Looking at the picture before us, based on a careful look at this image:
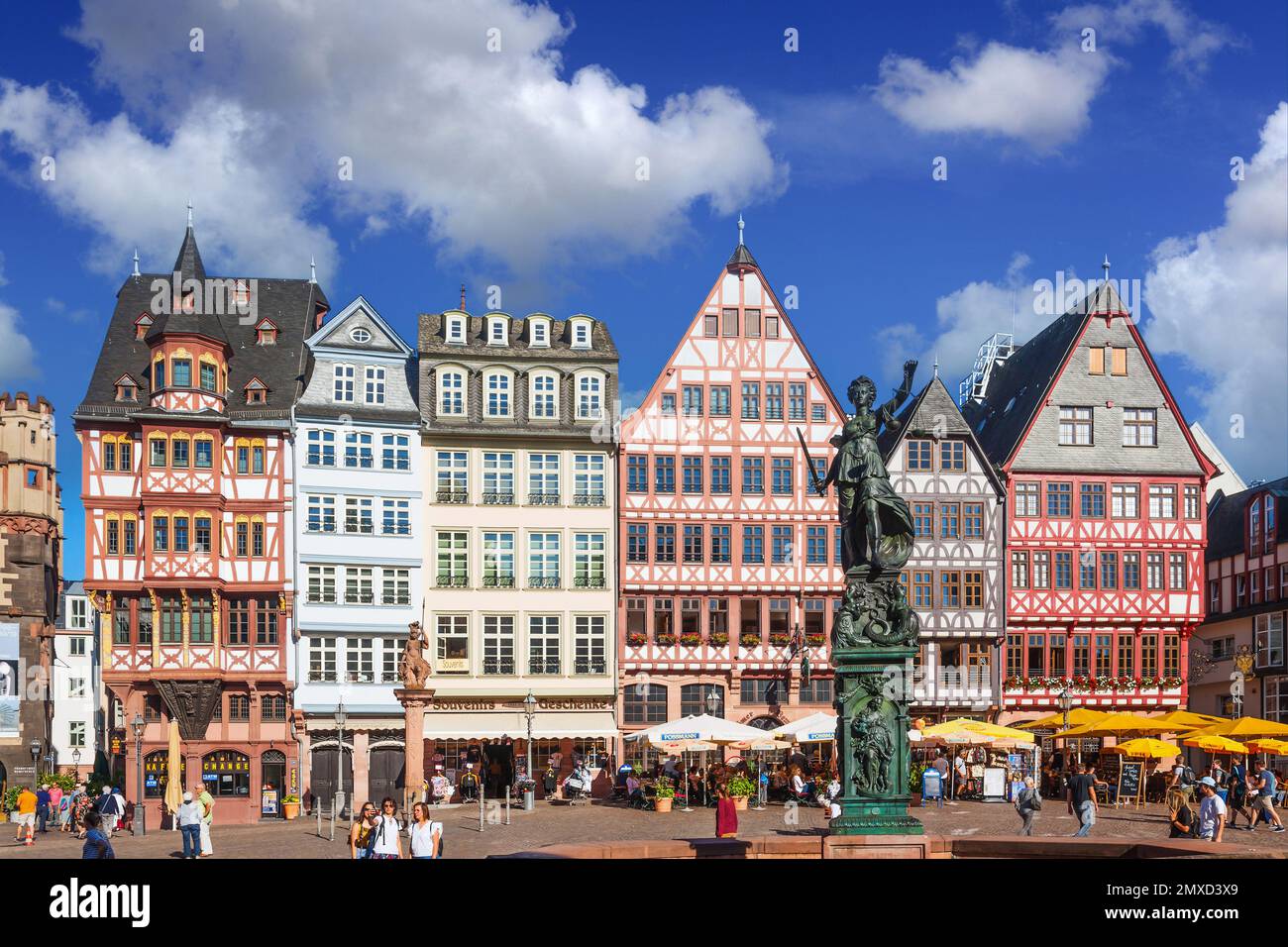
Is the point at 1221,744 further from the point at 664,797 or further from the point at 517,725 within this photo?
the point at 517,725

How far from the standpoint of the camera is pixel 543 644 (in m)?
47.8

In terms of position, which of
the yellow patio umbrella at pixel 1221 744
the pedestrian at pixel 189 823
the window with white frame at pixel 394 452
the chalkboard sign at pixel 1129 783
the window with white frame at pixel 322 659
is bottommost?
the chalkboard sign at pixel 1129 783

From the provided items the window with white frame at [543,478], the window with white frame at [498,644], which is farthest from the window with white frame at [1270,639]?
the window with white frame at [498,644]

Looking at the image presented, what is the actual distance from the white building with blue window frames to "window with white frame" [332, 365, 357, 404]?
3 centimetres

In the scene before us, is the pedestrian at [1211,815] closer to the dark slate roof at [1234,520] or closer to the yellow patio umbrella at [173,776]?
the yellow patio umbrella at [173,776]

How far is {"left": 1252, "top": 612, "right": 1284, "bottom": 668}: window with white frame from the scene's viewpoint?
52625 mm

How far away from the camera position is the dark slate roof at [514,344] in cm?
4878

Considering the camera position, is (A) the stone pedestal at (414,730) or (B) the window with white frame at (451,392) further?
(B) the window with white frame at (451,392)

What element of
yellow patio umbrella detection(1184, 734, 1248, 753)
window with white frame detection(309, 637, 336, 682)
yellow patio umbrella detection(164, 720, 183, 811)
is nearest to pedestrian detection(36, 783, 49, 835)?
yellow patio umbrella detection(164, 720, 183, 811)

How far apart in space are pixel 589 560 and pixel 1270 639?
76.7ft

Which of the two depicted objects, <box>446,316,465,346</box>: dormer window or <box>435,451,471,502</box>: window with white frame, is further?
<box>446,316,465,346</box>: dormer window

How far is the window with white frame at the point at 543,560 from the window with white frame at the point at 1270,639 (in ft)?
79.5

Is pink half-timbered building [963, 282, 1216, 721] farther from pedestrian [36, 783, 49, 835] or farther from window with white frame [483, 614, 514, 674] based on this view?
pedestrian [36, 783, 49, 835]
